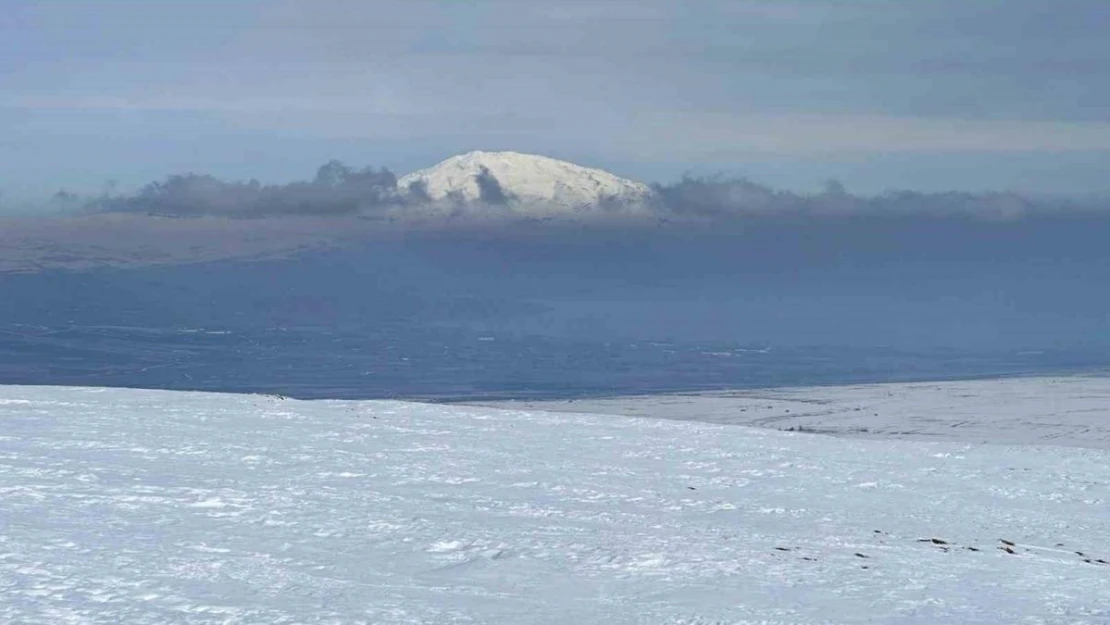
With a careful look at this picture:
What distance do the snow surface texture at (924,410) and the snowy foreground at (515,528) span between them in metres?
33.9

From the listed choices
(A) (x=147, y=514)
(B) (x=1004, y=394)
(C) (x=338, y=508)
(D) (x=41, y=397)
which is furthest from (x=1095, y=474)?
(B) (x=1004, y=394)

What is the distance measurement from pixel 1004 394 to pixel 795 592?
121925 millimetres

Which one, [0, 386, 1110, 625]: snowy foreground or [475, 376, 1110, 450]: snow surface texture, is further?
[475, 376, 1110, 450]: snow surface texture

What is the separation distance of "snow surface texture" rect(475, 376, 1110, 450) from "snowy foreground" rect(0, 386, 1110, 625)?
111ft

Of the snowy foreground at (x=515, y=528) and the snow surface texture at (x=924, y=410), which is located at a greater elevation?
the snowy foreground at (x=515, y=528)

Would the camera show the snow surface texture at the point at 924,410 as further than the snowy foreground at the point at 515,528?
Yes

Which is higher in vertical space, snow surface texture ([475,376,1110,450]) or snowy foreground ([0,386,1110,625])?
snowy foreground ([0,386,1110,625])

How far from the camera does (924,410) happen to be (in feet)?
347

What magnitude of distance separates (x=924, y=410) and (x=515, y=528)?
9376cm

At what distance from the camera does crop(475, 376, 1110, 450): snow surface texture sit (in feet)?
267

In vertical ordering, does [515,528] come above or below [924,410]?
above

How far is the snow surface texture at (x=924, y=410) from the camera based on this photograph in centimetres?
8150

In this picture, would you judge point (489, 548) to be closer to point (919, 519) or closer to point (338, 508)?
point (338, 508)

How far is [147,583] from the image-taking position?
43.6ft
